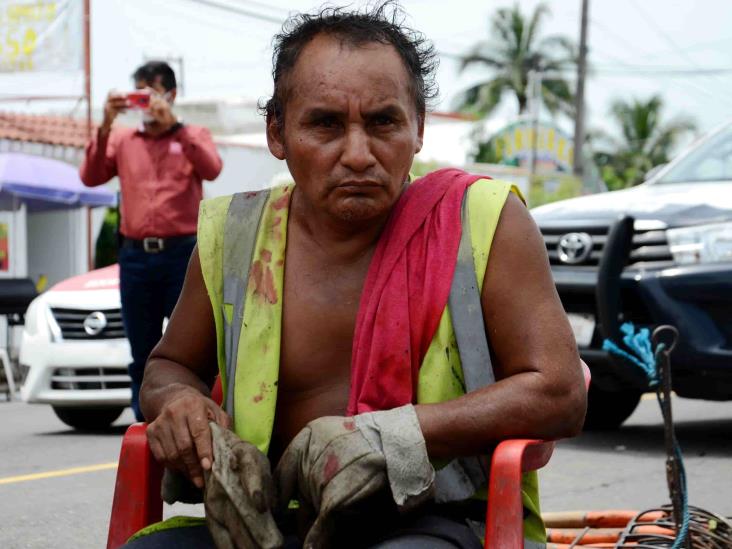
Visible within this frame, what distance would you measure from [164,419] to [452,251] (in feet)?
1.99

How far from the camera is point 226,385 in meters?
2.73

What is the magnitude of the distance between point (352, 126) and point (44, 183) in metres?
14.9

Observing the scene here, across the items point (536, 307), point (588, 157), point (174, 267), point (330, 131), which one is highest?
point (330, 131)

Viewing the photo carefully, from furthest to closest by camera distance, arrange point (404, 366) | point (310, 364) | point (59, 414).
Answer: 1. point (59, 414)
2. point (310, 364)
3. point (404, 366)

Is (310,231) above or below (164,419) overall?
above

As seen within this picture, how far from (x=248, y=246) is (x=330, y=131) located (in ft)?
1.02

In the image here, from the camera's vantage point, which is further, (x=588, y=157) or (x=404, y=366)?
(x=588, y=157)

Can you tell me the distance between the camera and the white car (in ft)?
30.0

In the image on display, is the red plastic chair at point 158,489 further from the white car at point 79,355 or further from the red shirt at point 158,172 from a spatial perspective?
the white car at point 79,355

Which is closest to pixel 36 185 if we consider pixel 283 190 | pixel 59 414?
pixel 59 414

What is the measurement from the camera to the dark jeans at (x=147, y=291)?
779cm

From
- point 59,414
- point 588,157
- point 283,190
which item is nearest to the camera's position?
point 283,190

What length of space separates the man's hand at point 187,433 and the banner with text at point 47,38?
53.5 feet

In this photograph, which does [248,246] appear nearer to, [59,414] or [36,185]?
[59,414]
